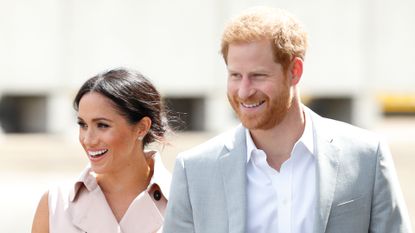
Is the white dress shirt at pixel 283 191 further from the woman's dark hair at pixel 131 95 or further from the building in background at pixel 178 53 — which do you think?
the building in background at pixel 178 53

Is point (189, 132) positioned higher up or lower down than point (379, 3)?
lower down

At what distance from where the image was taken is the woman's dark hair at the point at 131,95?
4227 mm

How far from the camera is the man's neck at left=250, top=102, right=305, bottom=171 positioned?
3506 millimetres

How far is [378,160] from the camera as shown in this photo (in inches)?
137

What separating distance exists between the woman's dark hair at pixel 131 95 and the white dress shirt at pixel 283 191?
84 centimetres

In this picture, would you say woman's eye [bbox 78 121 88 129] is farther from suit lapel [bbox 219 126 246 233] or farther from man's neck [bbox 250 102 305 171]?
man's neck [bbox 250 102 305 171]

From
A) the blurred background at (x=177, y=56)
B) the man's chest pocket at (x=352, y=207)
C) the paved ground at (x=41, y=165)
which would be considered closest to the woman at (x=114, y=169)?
the man's chest pocket at (x=352, y=207)

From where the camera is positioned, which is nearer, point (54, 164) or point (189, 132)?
point (54, 164)

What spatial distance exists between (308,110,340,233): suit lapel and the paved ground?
361 cm

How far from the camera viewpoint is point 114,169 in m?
4.23

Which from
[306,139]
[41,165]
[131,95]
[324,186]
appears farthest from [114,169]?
[41,165]

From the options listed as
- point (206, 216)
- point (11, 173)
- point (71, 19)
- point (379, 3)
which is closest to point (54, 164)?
point (11, 173)

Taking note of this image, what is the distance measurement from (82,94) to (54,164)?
13.9 metres

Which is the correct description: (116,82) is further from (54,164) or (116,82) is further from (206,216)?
(54,164)
